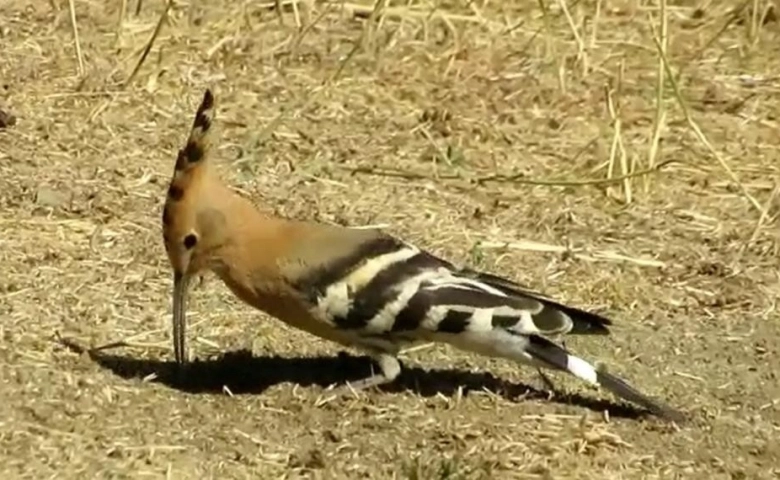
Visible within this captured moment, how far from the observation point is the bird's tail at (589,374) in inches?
179

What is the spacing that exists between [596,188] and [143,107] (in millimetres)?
1713

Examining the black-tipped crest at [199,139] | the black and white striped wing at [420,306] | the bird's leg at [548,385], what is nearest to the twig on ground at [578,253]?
the bird's leg at [548,385]

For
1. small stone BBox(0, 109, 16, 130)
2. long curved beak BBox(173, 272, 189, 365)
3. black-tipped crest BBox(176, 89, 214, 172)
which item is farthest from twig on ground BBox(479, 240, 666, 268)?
small stone BBox(0, 109, 16, 130)

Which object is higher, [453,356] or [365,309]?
[365,309]

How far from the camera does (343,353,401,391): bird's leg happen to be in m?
4.63

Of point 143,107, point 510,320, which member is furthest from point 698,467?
point 143,107

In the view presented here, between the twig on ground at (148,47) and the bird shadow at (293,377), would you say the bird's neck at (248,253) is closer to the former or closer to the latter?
the bird shadow at (293,377)

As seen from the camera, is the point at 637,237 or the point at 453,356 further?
the point at 637,237

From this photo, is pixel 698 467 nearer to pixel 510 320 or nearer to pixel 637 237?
pixel 510 320

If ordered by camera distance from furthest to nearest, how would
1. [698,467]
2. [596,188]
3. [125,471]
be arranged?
[596,188] → [698,467] → [125,471]

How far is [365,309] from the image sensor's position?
179 inches

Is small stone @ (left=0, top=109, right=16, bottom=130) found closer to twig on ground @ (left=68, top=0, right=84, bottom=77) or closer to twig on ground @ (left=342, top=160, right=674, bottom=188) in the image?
twig on ground @ (left=68, top=0, right=84, bottom=77)

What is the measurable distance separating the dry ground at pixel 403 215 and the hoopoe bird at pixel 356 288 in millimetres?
140

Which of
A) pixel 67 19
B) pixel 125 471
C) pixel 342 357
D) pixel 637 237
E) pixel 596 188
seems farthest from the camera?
pixel 67 19
